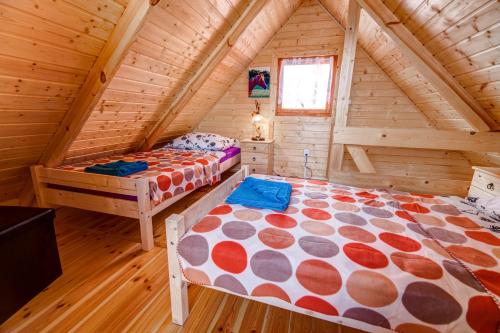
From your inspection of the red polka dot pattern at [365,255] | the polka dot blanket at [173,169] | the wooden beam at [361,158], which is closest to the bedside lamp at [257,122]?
the polka dot blanket at [173,169]

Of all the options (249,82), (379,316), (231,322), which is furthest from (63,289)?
(249,82)

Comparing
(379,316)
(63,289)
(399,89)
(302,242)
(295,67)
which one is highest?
(295,67)

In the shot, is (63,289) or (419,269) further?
(63,289)

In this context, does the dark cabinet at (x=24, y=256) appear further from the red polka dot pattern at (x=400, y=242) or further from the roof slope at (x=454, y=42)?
the roof slope at (x=454, y=42)

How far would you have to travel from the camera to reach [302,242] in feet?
3.66

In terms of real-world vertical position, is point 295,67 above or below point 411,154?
above

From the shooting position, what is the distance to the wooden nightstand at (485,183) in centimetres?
163

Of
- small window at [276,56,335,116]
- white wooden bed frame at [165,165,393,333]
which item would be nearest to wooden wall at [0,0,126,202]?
white wooden bed frame at [165,165,393,333]

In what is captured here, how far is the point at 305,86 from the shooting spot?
3.63 m

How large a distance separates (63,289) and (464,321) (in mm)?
2218

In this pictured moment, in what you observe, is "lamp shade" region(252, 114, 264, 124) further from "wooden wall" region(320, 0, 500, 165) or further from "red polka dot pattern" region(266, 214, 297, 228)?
"red polka dot pattern" region(266, 214, 297, 228)

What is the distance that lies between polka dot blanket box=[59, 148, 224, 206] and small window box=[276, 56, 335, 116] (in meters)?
1.47

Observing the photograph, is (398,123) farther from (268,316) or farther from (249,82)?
(268,316)

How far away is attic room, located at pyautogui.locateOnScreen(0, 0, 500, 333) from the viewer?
39.1 inches
